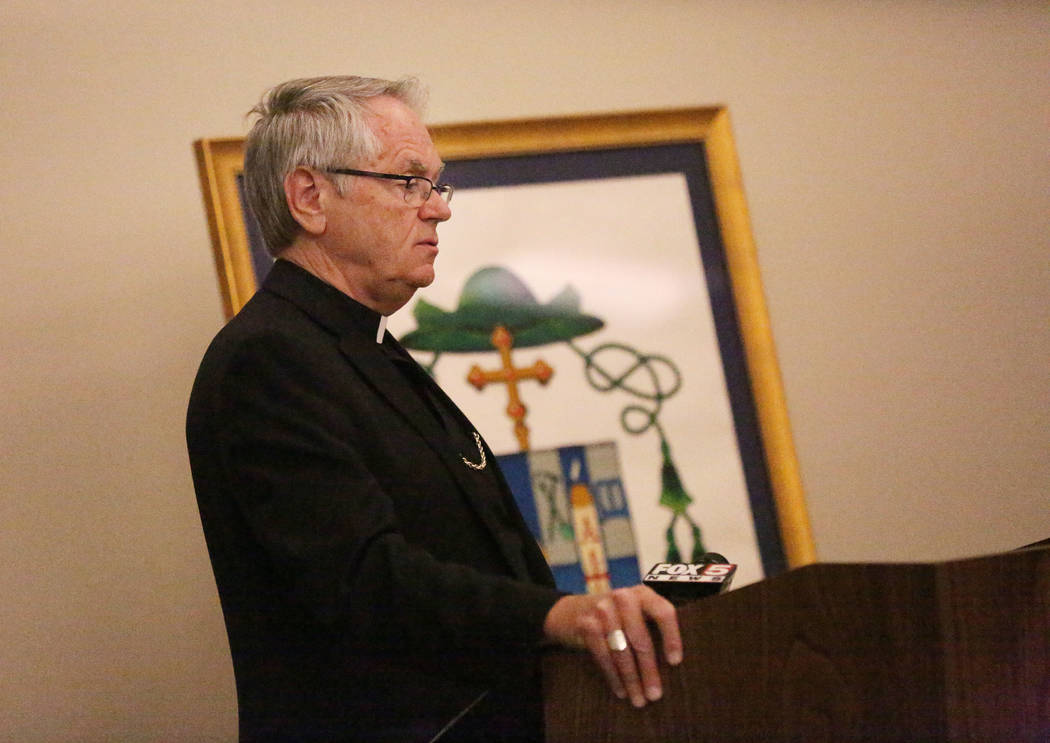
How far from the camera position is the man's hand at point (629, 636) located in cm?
116

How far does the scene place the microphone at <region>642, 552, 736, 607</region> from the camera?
1.31 meters

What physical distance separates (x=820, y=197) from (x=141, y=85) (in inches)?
53.9

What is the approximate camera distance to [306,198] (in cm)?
173

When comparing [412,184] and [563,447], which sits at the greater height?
[412,184]

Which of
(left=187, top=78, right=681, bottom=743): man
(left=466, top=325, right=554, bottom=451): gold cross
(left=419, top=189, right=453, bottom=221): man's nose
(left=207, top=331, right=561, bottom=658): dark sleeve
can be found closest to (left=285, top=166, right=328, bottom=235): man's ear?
(left=187, top=78, right=681, bottom=743): man

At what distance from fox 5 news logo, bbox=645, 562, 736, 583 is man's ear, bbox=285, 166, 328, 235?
27.7 inches

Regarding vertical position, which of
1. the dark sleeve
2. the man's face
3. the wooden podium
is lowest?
the wooden podium

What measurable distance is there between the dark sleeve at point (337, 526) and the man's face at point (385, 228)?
281 millimetres

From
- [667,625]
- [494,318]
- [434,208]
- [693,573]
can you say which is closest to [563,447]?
[494,318]

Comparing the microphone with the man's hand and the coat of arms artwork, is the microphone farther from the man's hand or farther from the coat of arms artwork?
the coat of arms artwork

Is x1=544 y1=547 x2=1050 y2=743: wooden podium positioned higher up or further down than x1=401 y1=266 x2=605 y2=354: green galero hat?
further down

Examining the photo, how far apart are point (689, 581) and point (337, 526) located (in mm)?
388

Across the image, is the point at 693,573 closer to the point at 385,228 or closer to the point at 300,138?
the point at 385,228

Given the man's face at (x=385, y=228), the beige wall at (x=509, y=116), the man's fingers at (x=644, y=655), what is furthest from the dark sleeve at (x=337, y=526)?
the beige wall at (x=509, y=116)
